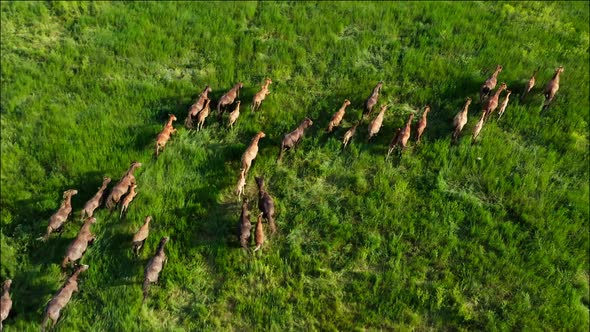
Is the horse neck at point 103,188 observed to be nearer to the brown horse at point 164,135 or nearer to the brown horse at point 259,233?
the brown horse at point 164,135

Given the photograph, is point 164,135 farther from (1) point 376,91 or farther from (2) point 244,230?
(1) point 376,91

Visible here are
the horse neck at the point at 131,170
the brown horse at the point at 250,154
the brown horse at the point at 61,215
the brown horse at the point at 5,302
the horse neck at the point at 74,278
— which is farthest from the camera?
the brown horse at the point at 250,154

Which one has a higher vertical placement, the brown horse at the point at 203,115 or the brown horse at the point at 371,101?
the brown horse at the point at 371,101

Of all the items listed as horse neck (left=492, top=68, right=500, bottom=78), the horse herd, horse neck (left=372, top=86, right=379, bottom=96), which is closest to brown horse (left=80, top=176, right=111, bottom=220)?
the horse herd

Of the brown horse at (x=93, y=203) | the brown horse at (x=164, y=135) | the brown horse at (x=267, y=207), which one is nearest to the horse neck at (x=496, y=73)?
the brown horse at (x=267, y=207)

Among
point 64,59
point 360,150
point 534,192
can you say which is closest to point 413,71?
point 360,150

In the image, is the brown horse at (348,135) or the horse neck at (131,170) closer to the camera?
the horse neck at (131,170)

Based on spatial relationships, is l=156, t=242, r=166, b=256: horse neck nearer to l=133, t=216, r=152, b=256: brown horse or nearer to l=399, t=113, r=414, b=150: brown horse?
l=133, t=216, r=152, b=256: brown horse

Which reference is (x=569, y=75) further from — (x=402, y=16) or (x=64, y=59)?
(x=64, y=59)
